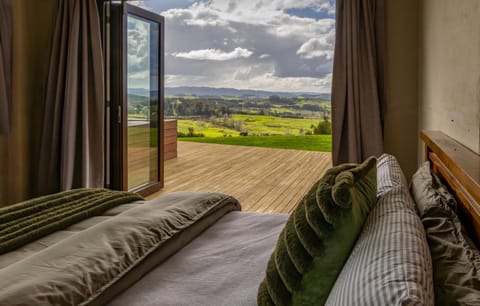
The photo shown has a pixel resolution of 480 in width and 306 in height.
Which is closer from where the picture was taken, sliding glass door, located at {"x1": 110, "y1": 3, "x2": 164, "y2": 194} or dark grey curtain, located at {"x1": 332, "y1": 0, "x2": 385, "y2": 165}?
dark grey curtain, located at {"x1": 332, "y1": 0, "x2": 385, "y2": 165}

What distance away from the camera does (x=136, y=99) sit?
5.00 meters

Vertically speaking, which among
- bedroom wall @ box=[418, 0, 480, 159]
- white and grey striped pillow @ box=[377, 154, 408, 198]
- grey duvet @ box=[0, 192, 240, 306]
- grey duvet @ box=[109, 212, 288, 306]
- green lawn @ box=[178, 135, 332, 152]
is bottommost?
green lawn @ box=[178, 135, 332, 152]

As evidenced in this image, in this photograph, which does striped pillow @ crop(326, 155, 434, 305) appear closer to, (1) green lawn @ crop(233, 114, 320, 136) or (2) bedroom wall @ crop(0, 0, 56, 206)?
(2) bedroom wall @ crop(0, 0, 56, 206)

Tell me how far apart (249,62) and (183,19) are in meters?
1.56

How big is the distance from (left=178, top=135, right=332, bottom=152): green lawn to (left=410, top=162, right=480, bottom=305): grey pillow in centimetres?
761

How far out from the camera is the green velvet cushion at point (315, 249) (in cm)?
113

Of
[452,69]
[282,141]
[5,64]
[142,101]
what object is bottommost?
[282,141]

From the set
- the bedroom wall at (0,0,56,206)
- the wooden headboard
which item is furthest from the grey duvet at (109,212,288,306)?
the bedroom wall at (0,0,56,206)

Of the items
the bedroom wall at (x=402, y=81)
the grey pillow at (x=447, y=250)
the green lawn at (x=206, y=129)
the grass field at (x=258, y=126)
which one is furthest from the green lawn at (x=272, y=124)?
the grey pillow at (x=447, y=250)

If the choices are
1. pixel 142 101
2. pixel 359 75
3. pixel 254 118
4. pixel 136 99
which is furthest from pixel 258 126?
pixel 359 75

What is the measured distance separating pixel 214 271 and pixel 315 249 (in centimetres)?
49

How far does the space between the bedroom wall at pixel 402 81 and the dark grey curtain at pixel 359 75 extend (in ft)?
0.24

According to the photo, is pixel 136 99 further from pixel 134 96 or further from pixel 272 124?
pixel 272 124

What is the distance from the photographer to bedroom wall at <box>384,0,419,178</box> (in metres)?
3.55
